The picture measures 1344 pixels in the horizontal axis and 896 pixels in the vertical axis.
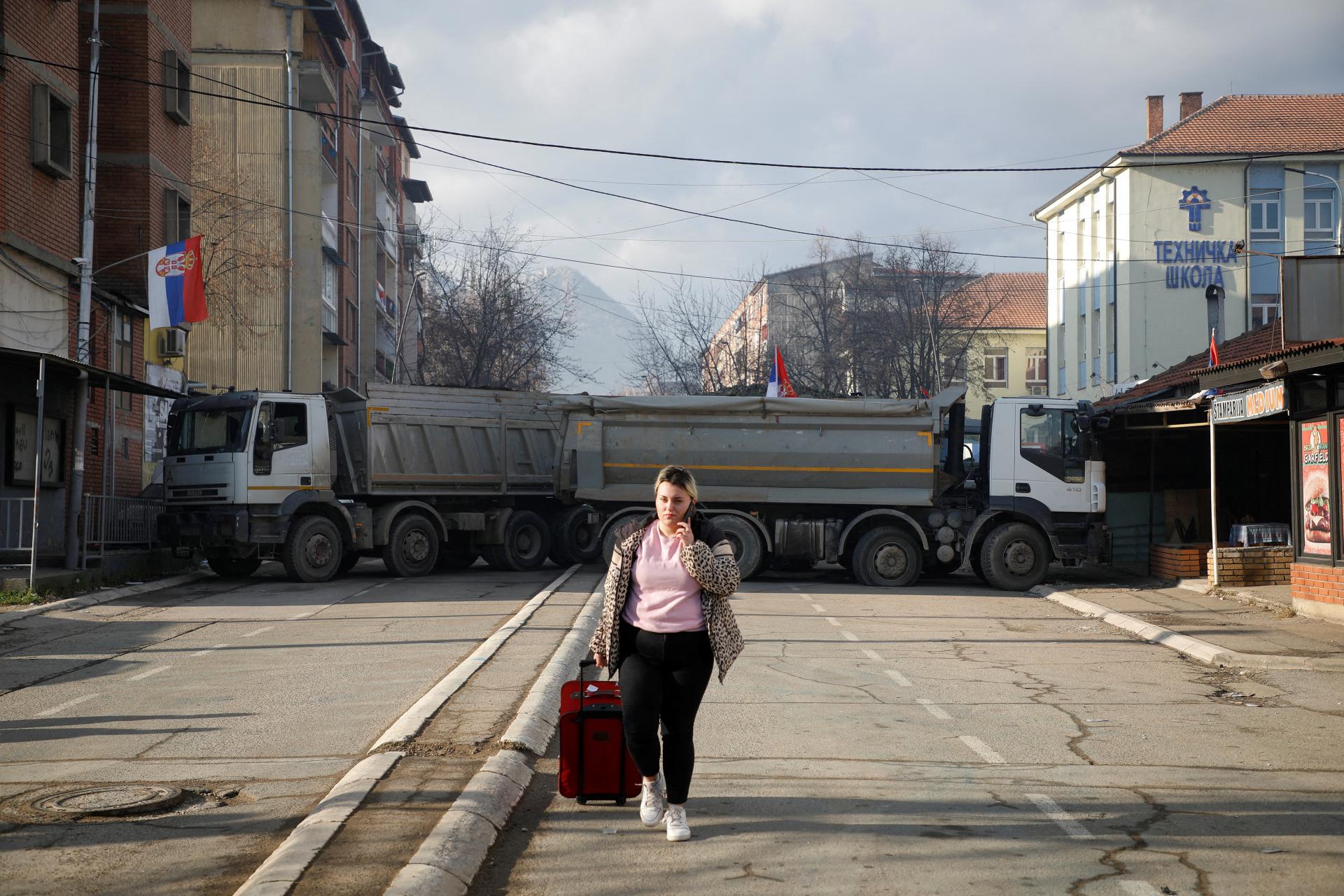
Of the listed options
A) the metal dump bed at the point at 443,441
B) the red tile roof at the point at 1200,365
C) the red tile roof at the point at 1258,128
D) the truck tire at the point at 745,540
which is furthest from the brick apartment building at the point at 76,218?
the red tile roof at the point at 1258,128

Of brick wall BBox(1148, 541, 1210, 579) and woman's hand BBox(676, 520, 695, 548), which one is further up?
woman's hand BBox(676, 520, 695, 548)

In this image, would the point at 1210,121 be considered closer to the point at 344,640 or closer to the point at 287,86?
the point at 287,86

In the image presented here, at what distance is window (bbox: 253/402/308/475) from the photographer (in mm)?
20672

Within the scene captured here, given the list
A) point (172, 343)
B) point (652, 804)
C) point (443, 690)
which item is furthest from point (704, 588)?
point (172, 343)

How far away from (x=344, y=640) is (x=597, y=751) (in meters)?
7.51

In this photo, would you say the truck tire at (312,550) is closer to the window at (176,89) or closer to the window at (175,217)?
the window at (175,217)

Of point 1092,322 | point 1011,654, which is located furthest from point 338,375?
point 1011,654

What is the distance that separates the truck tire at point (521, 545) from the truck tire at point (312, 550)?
137 inches

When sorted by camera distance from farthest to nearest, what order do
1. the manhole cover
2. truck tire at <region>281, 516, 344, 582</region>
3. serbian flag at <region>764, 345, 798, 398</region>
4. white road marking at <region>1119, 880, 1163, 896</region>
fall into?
serbian flag at <region>764, 345, 798, 398</region>
truck tire at <region>281, 516, 344, 582</region>
the manhole cover
white road marking at <region>1119, 880, 1163, 896</region>

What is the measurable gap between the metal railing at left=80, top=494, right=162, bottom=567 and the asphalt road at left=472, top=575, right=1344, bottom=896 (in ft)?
41.0

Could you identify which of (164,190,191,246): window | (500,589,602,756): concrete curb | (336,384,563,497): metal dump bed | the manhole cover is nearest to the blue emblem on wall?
(336,384,563,497): metal dump bed

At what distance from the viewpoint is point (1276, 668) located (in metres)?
11.8

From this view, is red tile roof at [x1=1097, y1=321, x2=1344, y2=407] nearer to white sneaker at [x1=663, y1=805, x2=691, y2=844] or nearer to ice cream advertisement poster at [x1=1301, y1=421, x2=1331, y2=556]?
ice cream advertisement poster at [x1=1301, y1=421, x2=1331, y2=556]

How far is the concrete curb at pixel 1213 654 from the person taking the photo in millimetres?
11852
